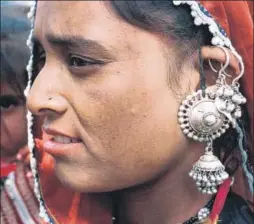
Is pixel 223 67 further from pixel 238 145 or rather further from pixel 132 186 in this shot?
pixel 132 186

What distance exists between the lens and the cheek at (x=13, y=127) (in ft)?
6.48

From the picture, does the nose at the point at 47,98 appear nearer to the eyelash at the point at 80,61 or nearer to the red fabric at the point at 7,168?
the eyelash at the point at 80,61

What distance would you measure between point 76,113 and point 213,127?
0.92 feet

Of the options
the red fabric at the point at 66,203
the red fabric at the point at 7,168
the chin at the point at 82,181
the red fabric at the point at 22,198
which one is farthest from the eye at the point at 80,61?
the red fabric at the point at 7,168

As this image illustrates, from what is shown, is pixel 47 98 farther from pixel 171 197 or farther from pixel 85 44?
pixel 171 197

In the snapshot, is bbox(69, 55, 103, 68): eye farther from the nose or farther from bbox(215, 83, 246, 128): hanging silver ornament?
bbox(215, 83, 246, 128): hanging silver ornament

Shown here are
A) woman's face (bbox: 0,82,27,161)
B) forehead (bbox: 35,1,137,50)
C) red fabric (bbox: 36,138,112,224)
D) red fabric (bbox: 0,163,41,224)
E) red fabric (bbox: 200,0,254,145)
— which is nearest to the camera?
forehead (bbox: 35,1,137,50)

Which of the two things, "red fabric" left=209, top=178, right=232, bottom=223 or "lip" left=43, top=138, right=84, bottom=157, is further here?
"red fabric" left=209, top=178, right=232, bottom=223

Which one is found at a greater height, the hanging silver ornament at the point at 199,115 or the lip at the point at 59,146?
the hanging silver ornament at the point at 199,115

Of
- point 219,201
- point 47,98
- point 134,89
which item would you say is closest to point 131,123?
point 134,89

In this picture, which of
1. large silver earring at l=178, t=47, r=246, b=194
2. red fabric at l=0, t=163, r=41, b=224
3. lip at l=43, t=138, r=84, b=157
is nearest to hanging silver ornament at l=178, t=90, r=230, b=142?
large silver earring at l=178, t=47, r=246, b=194

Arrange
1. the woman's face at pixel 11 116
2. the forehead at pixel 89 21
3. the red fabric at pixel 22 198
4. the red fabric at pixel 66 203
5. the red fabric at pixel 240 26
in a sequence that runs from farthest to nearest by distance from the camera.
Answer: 1. the woman's face at pixel 11 116
2. the red fabric at pixel 22 198
3. the red fabric at pixel 66 203
4. the red fabric at pixel 240 26
5. the forehead at pixel 89 21

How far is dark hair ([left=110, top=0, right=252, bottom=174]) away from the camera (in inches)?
44.8

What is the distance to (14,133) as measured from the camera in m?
1.99
